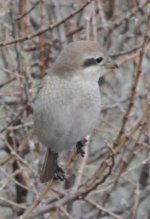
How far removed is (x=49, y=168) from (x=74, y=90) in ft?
1.36

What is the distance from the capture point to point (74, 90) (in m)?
2.79

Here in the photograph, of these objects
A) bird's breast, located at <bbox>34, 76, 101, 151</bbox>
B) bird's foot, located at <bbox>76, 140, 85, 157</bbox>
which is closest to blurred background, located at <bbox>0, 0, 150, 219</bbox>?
bird's foot, located at <bbox>76, 140, 85, 157</bbox>

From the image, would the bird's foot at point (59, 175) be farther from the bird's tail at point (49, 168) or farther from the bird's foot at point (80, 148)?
the bird's foot at point (80, 148)

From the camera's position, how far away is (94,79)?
9.21ft

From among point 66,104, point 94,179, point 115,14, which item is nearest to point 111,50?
point 115,14

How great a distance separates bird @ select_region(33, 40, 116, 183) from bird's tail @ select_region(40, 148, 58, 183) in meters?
0.21

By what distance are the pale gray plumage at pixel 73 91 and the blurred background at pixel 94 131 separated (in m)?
0.32

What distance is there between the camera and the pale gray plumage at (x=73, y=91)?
2.78 m

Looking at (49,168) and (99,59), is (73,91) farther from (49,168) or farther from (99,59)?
(49,168)

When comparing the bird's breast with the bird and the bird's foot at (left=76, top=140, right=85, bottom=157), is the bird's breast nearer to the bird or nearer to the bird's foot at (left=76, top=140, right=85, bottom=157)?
the bird

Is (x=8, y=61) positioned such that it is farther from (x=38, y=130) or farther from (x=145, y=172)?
(x=38, y=130)

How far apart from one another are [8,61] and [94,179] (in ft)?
4.89

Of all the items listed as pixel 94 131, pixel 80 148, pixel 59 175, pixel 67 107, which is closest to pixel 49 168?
pixel 59 175

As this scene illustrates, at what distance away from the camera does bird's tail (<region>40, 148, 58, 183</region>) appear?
9.74 feet
